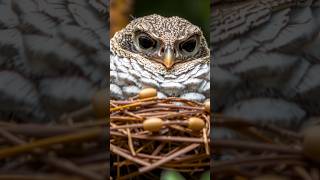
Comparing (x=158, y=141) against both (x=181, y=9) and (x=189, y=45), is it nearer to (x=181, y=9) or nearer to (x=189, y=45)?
(x=181, y=9)

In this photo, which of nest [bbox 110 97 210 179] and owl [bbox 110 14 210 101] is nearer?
Answer: nest [bbox 110 97 210 179]

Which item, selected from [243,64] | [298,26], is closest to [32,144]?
[243,64]

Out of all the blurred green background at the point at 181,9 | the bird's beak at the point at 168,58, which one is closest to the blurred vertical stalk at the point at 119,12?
the blurred green background at the point at 181,9

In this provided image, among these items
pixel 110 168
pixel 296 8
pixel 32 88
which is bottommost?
pixel 110 168

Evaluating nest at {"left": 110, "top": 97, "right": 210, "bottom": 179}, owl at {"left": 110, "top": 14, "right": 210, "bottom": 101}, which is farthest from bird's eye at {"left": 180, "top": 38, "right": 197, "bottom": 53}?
nest at {"left": 110, "top": 97, "right": 210, "bottom": 179}

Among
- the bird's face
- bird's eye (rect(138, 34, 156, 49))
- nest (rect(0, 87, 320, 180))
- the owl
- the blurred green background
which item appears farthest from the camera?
bird's eye (rect(138, 34, 156, 49))

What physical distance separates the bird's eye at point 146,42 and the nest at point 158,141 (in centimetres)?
45

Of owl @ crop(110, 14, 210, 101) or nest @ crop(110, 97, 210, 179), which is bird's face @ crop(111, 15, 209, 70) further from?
nest @ crop(110, 97, 210, 179)

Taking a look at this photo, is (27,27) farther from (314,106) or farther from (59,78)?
(314,106)

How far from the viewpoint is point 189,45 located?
1.26m

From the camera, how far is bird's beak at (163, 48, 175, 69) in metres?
1.18

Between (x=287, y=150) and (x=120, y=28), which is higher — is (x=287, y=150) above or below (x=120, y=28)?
below

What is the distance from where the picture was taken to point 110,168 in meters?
0.78

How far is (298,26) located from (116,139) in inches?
11.7
